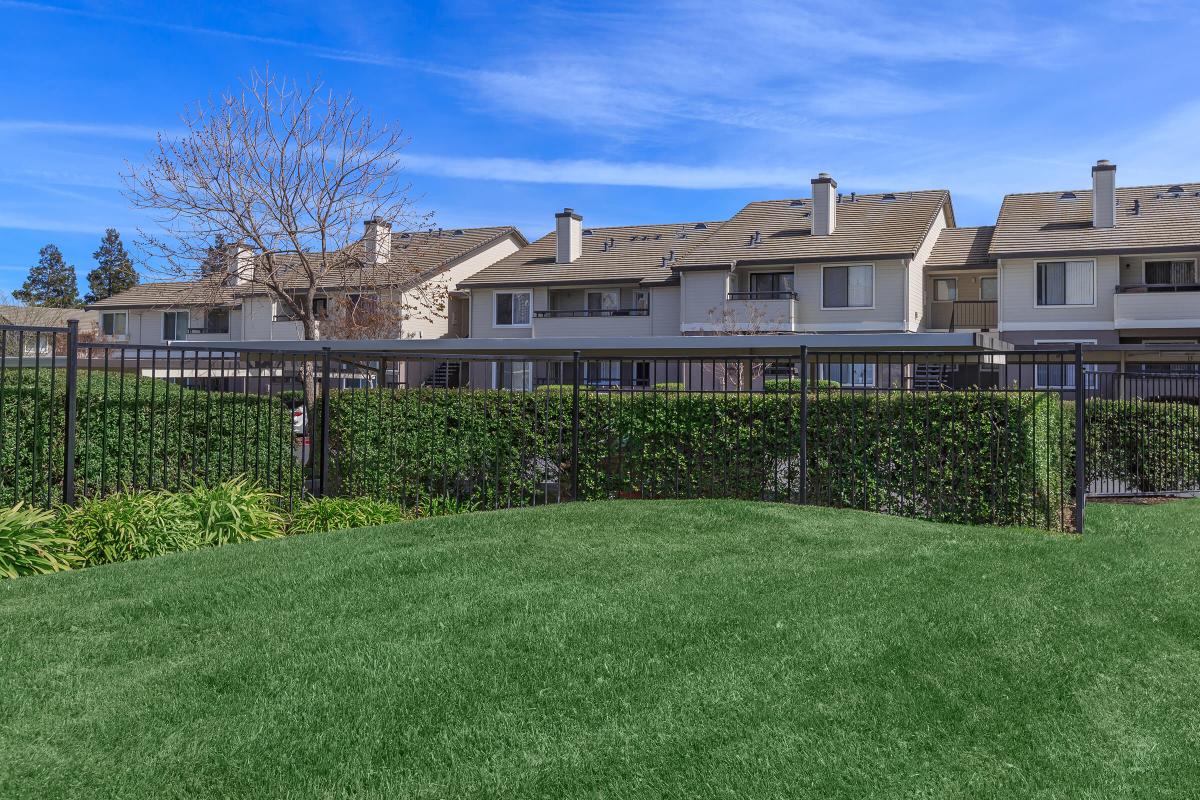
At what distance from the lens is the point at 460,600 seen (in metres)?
6.25

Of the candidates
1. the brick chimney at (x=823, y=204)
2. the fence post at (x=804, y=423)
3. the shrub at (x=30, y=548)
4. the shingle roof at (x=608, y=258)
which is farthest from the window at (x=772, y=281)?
the shrub at (x=30, y=548)

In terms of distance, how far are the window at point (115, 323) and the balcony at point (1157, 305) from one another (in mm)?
45956

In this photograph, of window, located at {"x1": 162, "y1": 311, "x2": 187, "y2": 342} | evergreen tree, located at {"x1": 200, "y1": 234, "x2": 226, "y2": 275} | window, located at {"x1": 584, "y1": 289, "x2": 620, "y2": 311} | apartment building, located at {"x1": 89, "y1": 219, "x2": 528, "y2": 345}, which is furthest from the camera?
window, located at {"x1": 162, "y1": 311, "x2": 187, "y2": 342}

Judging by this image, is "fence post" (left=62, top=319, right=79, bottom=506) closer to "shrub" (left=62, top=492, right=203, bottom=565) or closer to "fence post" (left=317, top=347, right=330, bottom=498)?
"shrub" (left=62, top=492, right=203, bottom=565)

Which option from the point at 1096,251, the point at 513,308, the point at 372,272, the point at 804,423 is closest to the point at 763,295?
the point at 1096,251

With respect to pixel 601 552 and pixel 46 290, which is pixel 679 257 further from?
pixel 46 290

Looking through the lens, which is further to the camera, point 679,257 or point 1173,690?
point 679,257

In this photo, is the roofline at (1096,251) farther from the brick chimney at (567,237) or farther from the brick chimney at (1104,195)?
the brick chimney at (567,237)

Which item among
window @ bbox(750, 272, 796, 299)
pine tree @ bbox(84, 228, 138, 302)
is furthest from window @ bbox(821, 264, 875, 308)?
pine tree @ bbox(84, 228, 138, 302)

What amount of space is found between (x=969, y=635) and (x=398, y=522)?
5.79 metres

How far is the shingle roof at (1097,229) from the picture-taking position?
99.1ft

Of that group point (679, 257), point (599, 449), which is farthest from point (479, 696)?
point (679, 257)

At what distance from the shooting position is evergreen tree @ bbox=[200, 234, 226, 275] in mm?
20203

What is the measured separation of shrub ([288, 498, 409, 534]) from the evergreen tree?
1187 centimetres
